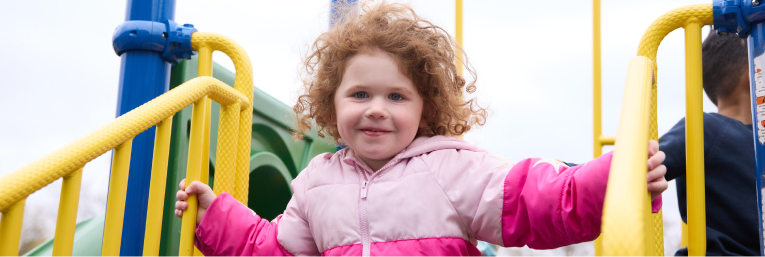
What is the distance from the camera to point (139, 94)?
5.10 ft

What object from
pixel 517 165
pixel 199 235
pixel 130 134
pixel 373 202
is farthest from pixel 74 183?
pixel 517 165

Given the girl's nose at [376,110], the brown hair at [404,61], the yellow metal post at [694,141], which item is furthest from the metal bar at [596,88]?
the girl's nose at [376,110]

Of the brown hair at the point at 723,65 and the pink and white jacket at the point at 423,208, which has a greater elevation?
the brown hair at the point at 723,65

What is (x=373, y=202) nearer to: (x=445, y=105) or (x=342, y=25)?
(x=445, y=105)

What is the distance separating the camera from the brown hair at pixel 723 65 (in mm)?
1927

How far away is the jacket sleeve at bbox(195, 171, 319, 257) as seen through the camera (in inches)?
53.2

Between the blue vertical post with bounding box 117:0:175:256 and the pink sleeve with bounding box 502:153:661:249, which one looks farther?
the blue vertical post with bounding box 117:0:175:256

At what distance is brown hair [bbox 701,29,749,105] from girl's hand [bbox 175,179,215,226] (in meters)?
1.72

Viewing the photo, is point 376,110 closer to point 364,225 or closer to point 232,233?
point 364,225

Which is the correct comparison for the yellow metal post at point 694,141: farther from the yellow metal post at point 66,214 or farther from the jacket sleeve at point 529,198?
the yellow metal post at point 66,214

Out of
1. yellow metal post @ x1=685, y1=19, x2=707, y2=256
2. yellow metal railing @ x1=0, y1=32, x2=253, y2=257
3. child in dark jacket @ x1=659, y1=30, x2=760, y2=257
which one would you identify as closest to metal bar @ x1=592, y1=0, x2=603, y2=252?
child in dark jacket @ x1=659, y1=30, x2=760, y2=257

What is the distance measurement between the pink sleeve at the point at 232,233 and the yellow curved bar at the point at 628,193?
3.11ft

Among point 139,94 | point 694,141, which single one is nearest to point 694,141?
point 694,141

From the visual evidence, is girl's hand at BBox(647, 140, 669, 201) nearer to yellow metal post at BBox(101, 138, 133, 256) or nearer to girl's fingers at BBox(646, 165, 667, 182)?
girl's fingers at BBox(646, 165, 667, 182)
